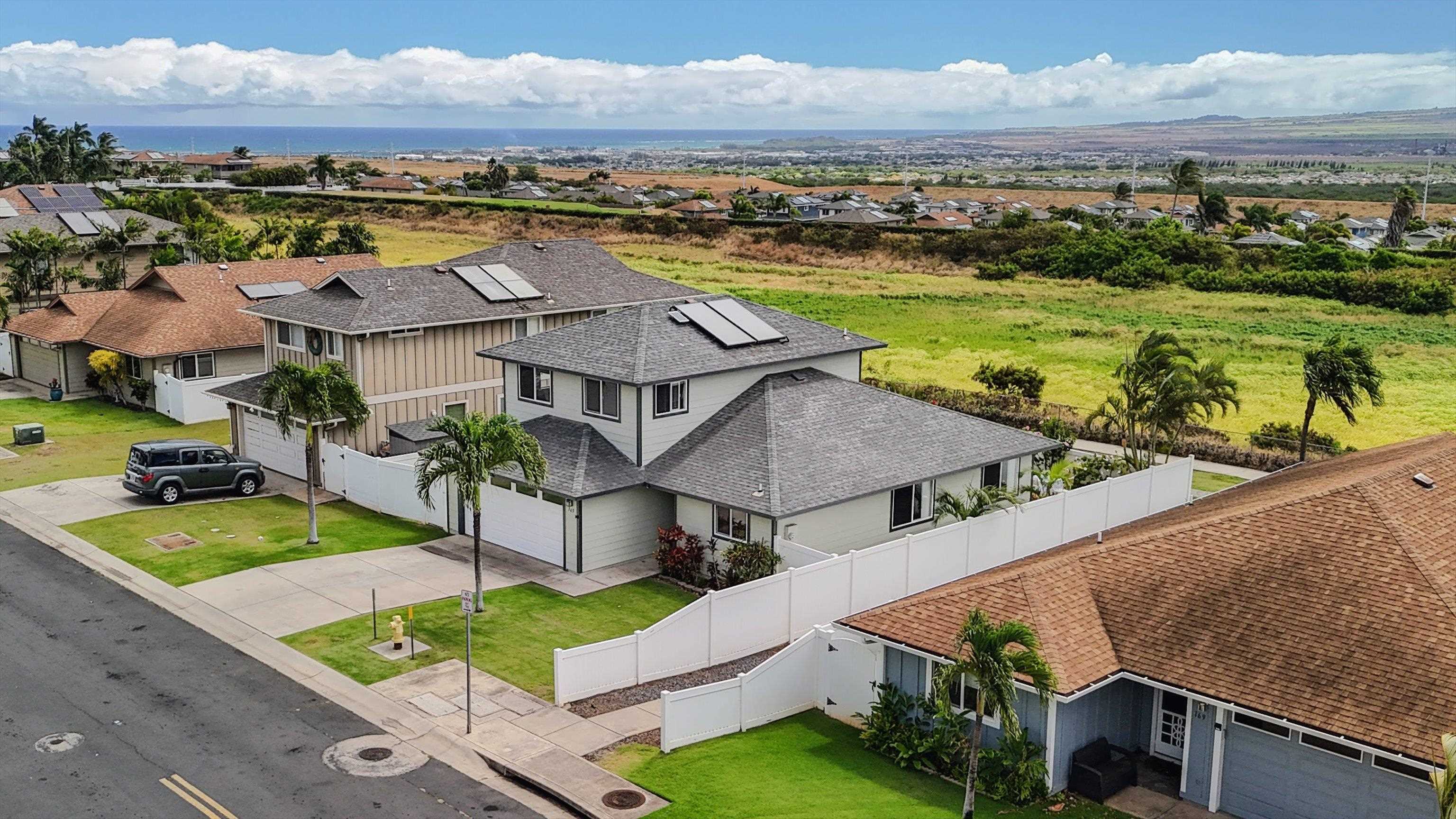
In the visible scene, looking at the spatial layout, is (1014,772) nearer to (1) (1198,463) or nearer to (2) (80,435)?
(1) (1198,463)

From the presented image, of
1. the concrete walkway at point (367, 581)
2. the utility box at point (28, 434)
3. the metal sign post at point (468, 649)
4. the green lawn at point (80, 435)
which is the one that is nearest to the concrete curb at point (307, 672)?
the metal sign post at point (468, 649)

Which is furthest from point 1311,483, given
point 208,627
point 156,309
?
point 156,309

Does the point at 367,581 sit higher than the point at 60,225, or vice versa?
the point at 60,225

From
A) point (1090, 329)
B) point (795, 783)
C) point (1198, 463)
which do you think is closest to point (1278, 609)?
point (795, 783)


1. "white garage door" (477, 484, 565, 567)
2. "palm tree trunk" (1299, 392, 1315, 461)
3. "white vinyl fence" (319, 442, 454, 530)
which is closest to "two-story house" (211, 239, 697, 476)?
"white vinyl fence" (319, 442, 454, 530)

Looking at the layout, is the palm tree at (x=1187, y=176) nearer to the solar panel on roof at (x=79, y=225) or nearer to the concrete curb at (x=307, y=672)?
the solar panel on roof at (x=79, y=225)

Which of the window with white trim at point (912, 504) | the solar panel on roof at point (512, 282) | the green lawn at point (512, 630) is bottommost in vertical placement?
the green lawn at point (512, 630)

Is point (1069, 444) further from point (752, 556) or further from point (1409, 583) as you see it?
point (1409, 583)
